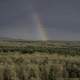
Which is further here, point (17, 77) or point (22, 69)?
point (22, 69)

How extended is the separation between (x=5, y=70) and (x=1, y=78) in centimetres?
80

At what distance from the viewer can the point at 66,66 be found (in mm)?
22594

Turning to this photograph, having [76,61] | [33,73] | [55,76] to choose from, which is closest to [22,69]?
[33,73]

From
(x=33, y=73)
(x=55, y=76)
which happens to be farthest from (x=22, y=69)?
(x=55, y=76)

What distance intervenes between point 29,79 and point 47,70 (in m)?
1.60

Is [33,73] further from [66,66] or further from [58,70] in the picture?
[66,66]

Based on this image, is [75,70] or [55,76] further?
[75,70]


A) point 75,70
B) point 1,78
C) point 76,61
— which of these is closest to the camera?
point 1,78

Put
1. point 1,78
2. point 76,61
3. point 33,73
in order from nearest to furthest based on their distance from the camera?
point 1,78 < point 33,73 < point 76,61

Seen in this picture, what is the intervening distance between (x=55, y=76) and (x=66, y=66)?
3216 millimetres

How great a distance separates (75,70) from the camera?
70.8ft

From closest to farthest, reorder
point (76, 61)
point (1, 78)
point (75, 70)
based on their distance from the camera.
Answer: point (1, 78) → point (75, 70) → point (76, 61)

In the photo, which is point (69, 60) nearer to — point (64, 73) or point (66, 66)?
point (66, 66)

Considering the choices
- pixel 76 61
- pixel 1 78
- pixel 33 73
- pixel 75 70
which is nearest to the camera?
pixel 1 78
